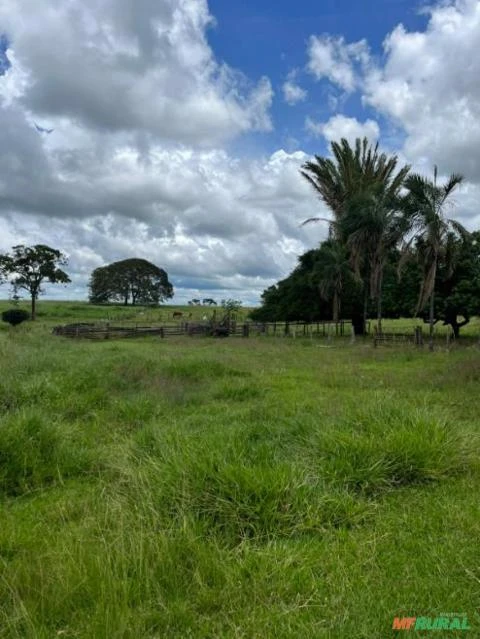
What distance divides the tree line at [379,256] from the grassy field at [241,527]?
1742 cm

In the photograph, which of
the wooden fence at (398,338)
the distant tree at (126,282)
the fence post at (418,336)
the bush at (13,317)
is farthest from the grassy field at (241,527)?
the distant tree at (126,282)

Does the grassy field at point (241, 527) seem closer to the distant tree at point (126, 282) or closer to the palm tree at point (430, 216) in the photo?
the palm tree at point (430, 216)

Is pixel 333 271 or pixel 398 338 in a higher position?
pixel 333 271

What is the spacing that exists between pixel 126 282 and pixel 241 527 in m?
79.0

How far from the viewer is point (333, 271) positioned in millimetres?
30766

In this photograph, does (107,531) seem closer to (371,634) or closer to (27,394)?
(371,634)

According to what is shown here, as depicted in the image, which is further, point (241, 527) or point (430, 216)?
point (430, 216)

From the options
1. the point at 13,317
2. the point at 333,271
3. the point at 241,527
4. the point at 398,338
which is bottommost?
the point at 241,527

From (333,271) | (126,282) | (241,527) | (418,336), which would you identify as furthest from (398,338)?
(126,282)

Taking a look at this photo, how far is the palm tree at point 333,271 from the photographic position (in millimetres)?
30734

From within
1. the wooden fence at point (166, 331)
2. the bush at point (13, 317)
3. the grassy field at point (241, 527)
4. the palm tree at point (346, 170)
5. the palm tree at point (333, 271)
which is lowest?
the grassy field at point (241, 527)

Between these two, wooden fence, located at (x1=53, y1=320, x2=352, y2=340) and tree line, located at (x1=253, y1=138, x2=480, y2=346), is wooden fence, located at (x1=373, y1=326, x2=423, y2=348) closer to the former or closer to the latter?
tree line, located at (x1=253, y1=138, x2=480, y2=346)

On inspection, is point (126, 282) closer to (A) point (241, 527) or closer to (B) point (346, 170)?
(B) point (346, 170)

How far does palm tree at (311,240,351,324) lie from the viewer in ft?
101
